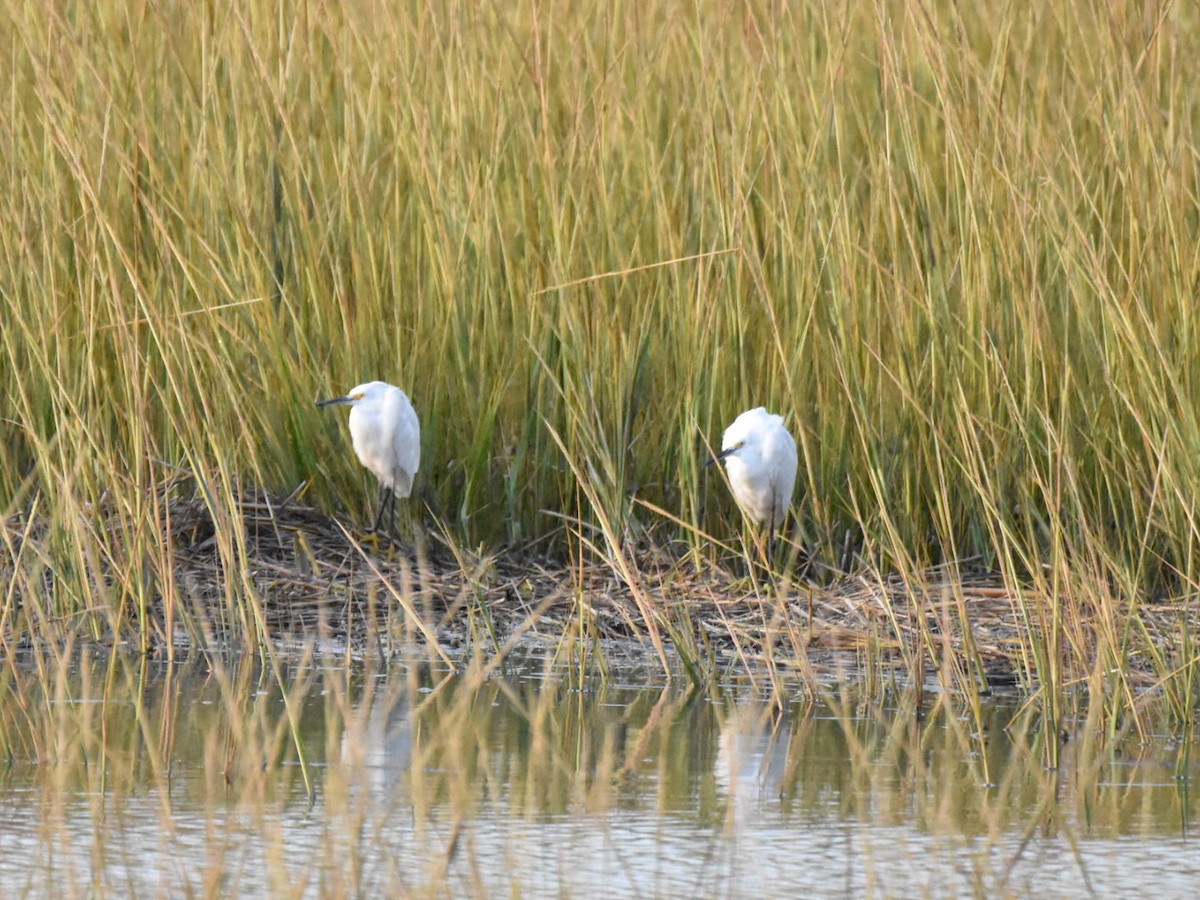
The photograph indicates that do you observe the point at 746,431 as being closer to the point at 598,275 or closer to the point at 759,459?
the point at 759,459

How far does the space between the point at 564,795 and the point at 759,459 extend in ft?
5.86

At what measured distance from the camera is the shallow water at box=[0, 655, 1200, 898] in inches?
111

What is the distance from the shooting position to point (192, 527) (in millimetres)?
5207

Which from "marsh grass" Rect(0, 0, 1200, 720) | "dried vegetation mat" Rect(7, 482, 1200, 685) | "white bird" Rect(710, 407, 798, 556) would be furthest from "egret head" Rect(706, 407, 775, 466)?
"dried vegetation mat" Rect(7, 482, 1200, 685)

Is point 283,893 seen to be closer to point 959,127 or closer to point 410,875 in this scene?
point 410,875

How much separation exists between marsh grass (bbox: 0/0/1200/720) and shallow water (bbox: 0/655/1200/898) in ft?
2.06

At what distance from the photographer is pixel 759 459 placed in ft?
16.3

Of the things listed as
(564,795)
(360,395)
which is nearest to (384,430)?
(360,395)

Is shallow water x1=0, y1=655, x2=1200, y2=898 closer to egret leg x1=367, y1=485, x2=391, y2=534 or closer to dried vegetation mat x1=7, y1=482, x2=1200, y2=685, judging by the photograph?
dried vegetation mat x1=7, y1=482, x2=1200, y2=685

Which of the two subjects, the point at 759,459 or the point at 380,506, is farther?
the point at 380,506

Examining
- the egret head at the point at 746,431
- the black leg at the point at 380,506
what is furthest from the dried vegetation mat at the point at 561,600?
the egret head at the point at 746,431

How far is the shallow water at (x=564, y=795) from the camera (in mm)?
2816

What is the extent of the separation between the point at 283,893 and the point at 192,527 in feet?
9.25

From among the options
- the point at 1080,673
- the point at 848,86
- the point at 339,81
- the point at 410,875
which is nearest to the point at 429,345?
the point at 339,81
